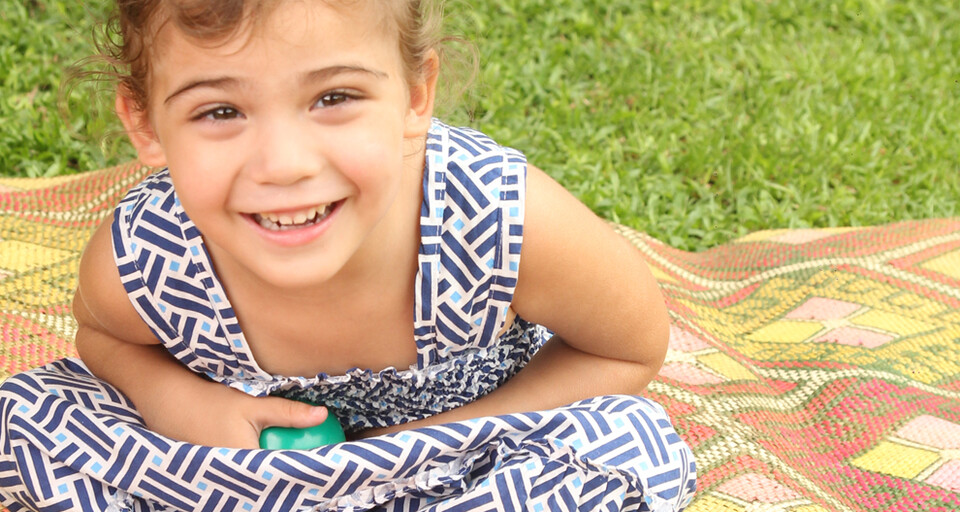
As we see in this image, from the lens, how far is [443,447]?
161cm

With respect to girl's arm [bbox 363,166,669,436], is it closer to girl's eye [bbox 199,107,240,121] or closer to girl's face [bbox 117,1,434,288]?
girl's face [bbox 117,1,434,288]

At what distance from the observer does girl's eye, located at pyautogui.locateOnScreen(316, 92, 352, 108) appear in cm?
141

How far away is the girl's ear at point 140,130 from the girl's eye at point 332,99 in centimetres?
34

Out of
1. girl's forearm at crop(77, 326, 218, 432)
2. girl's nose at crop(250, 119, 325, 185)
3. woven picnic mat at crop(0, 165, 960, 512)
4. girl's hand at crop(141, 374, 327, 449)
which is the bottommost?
woven picnic mat at crop(0, 165, 960, 512)

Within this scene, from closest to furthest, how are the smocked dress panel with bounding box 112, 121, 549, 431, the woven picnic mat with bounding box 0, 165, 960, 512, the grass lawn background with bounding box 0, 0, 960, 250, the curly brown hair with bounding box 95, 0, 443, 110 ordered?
the curly brown hair with bounding box 95, 0, 443, 110
the smocked dress panel with bounding box 112, 121, 549, 431
the woven picnic mat with bounding box 0, 165, 960, 512
the grass lawn background with bounding box 0, 0, 960, 250

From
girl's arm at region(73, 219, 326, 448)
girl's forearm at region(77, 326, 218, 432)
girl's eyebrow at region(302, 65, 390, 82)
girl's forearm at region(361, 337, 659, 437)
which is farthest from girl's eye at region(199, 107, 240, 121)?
girl's forearm at region(361, 337, 659, 437)

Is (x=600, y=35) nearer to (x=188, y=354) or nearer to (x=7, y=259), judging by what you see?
(x=7, y=259)

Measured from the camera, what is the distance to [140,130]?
64.8 inches

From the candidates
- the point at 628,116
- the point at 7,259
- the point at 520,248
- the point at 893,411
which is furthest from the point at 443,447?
the point at 628,116

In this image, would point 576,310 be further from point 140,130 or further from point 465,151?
point 140,130

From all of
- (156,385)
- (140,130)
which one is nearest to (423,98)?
(140,130)

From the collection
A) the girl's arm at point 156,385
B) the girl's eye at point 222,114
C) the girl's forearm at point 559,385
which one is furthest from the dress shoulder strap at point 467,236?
the girl's eye at point 222,114

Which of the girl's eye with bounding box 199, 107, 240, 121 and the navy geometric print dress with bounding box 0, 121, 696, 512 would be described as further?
the navy geometric print dress with bounding box 0, 121, 696, 512

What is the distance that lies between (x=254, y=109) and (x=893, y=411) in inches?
59.7
